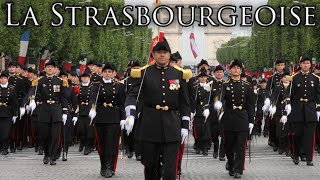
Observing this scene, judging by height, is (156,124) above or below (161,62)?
below

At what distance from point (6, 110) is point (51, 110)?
3921 millimetres

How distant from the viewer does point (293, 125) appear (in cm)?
2020

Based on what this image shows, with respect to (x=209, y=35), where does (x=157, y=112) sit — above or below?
A: below

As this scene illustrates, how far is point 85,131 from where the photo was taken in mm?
23812

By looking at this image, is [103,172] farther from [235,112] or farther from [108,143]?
[235,112]

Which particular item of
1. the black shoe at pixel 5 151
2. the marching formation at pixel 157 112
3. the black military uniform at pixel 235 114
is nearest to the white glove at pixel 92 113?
the marching formation at pixel 157 112

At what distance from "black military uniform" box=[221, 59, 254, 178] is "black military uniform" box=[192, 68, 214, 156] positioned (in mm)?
5044

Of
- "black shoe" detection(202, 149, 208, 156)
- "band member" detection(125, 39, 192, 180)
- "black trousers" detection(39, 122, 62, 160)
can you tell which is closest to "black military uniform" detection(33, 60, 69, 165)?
"black trousers" detection(39, 122, 62, 160)

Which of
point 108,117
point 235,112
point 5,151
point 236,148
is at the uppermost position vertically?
point 235,112

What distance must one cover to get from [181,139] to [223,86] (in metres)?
4.97

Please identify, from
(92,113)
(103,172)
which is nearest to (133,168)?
(103,172)

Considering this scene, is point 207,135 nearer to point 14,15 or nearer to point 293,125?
point 293,125

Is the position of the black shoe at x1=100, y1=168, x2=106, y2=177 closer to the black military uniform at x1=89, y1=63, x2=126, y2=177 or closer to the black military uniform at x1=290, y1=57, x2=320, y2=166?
the black military uniform at x1=89, y1=63, x2=126, y2=177

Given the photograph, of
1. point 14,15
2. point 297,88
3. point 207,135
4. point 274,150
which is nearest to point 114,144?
point 297,88
